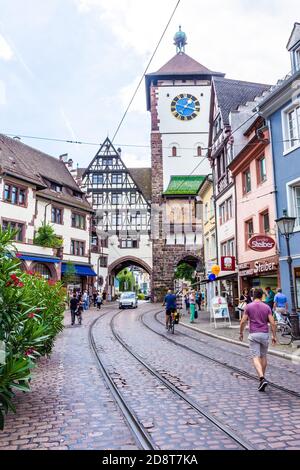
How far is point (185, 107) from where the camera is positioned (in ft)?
159

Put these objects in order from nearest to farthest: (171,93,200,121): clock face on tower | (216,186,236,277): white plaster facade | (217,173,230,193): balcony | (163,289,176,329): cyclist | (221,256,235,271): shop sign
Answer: (163,289,176,329): cyclist → (221,256,235,271): shop sign → (216,186,236,277): white plaster facade → (217,173,230,193): balcony → (171,93,200,121): clock face on tower

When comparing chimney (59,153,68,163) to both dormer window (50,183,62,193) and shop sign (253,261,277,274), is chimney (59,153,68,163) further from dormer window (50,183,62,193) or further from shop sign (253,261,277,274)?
shop sign (253,261,277,274)

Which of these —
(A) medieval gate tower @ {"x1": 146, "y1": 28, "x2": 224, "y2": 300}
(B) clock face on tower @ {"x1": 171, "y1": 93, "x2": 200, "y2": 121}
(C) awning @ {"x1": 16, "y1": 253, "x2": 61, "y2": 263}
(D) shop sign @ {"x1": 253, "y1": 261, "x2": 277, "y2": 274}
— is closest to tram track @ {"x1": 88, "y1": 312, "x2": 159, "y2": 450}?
(D) shop sign @ {"x1": 253, "y1": 261, "x2": 277, "y2": 274}

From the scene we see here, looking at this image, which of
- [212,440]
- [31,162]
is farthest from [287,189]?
[31,162]

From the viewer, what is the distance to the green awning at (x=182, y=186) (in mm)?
47906

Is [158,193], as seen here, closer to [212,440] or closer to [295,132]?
[295,132]

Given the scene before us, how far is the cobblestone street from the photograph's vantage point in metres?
4.20

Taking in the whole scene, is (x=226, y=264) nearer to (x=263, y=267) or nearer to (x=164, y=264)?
(x=263, y=267)

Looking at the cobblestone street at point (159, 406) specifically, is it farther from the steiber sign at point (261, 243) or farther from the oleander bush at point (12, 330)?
the steiber sign at point (261, 243)

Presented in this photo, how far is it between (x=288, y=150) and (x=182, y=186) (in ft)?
108

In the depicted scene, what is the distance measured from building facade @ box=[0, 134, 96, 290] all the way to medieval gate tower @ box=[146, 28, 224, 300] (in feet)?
34.4

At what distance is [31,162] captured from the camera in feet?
122

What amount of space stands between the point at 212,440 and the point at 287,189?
12814 millimetres

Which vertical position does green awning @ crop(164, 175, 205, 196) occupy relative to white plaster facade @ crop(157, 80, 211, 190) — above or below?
below
